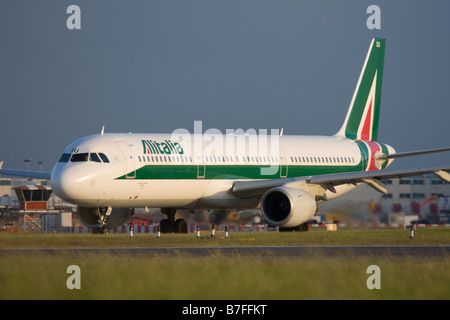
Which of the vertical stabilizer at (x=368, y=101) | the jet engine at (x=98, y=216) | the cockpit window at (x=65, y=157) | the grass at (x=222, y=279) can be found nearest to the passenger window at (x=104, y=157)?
the cockpit window at (x=65, y=157)

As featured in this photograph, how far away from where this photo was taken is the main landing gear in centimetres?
4131

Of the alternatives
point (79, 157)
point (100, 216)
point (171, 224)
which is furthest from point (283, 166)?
point (79, 157)

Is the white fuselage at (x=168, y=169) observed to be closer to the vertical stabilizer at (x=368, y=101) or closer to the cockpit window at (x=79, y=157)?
the cockpit window at (x=79, y=157)

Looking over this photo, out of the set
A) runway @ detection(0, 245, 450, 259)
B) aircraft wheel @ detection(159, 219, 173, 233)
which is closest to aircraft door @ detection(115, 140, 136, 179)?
aircraft wheel @ detection(159, 219, 173, 233)

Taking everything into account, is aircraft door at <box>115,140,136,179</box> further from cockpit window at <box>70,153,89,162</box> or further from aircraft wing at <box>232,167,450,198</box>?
aircraft wing at <box>232,167,450,198</box>

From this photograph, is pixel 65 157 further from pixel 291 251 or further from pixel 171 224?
pixel 291 251

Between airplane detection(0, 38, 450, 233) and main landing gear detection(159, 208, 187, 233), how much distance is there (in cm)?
5

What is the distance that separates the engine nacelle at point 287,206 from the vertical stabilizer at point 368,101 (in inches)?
422

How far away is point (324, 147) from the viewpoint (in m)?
44.6

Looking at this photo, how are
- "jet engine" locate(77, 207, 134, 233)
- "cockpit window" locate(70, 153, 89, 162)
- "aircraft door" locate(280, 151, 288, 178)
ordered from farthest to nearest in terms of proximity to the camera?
"aircraft door" locate(280, 151, 288, 178)
"jet engine" locate(77, 207, 134, 233)
"cockpit window" locate(70, 153, 89, 162)

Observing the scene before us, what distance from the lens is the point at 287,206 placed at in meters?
37.0

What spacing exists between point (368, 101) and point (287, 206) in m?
13.1

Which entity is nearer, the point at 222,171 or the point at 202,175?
the point at 202,175

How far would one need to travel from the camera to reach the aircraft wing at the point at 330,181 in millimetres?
37219
